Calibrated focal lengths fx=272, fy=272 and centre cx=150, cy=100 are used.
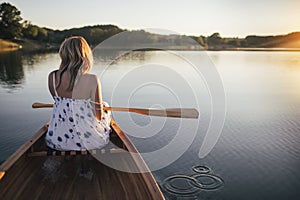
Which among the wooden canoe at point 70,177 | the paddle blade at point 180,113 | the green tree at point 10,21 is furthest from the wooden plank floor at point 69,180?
the green tree at point 10,21

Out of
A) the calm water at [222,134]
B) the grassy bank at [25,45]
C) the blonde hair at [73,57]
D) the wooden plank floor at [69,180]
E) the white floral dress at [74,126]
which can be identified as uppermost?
the blonde hair at [73,57]

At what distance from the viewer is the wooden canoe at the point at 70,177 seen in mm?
2555

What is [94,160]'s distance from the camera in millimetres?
3195

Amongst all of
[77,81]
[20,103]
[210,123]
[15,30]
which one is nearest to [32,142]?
[77,81]

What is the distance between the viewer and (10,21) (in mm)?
63938

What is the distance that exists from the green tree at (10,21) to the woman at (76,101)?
A: 225 feet

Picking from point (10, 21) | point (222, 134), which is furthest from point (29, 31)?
point (222, 134)

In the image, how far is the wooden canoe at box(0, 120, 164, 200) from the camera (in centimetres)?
255

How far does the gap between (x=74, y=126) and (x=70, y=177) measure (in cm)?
53

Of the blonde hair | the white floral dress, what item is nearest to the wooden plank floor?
the white floral dress

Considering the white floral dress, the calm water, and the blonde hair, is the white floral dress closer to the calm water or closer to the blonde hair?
the blonde hair

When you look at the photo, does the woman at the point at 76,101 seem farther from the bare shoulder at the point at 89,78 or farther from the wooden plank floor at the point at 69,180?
the wooden plank floor at the point at 69,180

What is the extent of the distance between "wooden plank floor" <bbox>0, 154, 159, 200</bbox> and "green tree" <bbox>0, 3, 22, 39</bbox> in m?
68.5

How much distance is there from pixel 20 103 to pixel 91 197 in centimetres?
665
